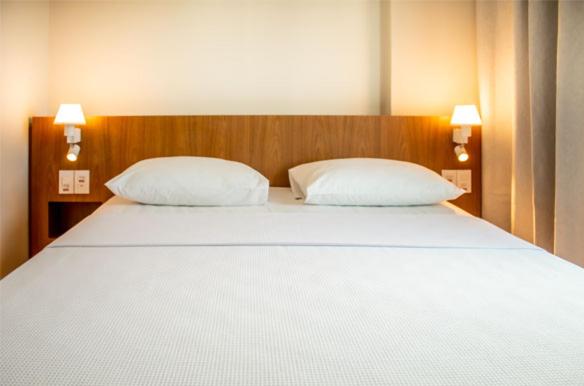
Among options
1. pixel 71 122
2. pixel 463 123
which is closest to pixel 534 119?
pixel 463 123

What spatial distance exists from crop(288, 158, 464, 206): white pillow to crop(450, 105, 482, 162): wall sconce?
448mm

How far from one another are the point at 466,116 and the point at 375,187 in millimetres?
727

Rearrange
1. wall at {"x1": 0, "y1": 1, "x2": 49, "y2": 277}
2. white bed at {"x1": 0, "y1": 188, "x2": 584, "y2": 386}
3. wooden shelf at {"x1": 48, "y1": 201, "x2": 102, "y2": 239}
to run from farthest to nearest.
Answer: wooden shelf at {"x1": 48, "y1": 201, "x2": 102, "y2": 239}, wall at {"x1": 0, "y1": 1, "x2": 49, "y2": 277}, white bed at {"x1": 0, "y1": 188, "x2": 584, "y2": 386}

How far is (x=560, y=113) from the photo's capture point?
1.56 metres

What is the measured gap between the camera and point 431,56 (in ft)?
7.38

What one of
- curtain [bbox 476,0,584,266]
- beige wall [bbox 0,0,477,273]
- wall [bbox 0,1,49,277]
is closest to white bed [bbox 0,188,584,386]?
curtain [bbox 476,0,584,266]

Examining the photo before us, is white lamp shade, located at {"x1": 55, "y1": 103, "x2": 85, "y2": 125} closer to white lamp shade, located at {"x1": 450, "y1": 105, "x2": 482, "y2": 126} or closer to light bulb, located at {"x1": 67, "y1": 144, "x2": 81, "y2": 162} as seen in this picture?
light bulb, located at {"x1": 67, "y1": 144, "x2": 81, "y2": 162}

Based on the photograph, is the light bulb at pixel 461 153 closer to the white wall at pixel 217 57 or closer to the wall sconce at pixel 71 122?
the white wall at pixel 217 57

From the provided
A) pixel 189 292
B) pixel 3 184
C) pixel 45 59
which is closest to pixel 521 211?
pixel 189 292

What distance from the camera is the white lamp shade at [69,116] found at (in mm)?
1984

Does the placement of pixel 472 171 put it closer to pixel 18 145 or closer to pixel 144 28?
pixel 144 28

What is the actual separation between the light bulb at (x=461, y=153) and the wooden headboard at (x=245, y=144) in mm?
28

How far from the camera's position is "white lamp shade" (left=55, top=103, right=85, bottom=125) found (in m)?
1.98

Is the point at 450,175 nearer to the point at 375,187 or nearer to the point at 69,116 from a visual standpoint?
the point at 375,187
